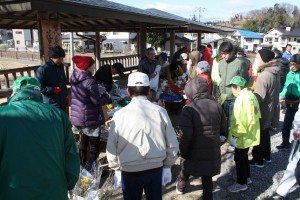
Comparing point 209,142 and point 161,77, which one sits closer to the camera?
point 209,142

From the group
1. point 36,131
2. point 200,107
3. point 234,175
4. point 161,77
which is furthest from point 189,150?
point 161,77

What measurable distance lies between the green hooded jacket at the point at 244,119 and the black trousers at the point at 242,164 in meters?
0.14

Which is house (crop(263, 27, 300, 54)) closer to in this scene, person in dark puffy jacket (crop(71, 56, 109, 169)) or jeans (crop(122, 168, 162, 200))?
person in dark puffy jacket (crop(71, 56, 109, 169))

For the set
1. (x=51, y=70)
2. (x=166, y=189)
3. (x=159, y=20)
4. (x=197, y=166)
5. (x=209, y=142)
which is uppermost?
(x=159, y=20)

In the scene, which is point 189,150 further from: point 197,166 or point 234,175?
point 234,175

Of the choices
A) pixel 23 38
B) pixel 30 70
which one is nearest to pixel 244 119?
pixel 30 70

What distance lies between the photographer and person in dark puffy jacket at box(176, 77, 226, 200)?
8.87ft

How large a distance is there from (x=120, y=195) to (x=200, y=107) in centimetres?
160

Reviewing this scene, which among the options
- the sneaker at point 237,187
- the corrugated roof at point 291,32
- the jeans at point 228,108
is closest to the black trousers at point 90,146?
the sneaker at point 237,187

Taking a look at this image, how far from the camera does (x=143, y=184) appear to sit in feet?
7.50

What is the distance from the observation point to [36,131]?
5.23ft

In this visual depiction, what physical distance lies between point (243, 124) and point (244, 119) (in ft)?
0.21

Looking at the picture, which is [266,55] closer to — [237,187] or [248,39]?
[237,187]

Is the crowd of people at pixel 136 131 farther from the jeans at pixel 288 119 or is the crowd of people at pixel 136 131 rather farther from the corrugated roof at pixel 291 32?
the corrugated roof at pixel 291 32
